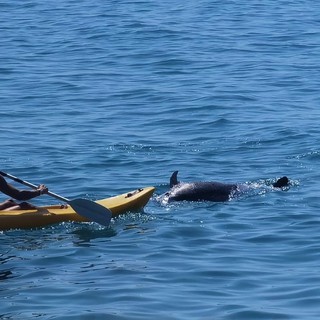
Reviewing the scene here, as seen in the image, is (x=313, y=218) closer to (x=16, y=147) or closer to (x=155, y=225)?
(x=155, y=225)

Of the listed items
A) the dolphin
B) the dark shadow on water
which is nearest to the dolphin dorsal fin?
the dolphin

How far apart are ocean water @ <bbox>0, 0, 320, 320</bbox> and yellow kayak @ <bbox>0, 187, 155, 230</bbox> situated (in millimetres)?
104

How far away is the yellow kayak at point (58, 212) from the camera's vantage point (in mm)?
14062

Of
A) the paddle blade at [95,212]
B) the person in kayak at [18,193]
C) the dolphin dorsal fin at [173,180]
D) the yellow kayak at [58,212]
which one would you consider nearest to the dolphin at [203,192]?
the dolphin dorsal fin at [173,180]

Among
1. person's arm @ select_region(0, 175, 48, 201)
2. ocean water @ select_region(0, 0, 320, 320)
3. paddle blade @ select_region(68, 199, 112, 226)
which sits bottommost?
ocean water @ select_region(0, 0, 320, 320)

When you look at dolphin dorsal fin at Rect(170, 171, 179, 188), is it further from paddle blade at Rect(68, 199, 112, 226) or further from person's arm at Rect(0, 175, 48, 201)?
person's arm at Rect(0, 175, 48, 201)

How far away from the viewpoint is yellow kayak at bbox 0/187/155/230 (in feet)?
46.1

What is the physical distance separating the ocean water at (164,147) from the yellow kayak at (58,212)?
0.10 meters

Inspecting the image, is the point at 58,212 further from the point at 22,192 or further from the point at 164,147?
the point at 164,147

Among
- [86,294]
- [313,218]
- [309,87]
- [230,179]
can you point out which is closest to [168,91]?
Answer: [309,87]

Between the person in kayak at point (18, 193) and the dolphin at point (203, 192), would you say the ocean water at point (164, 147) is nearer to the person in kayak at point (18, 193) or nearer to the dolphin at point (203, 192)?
the dolphin at point (203, 192)

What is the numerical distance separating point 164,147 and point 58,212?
5111mm

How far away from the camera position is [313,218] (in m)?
14.7

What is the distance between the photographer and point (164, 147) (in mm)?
19281
